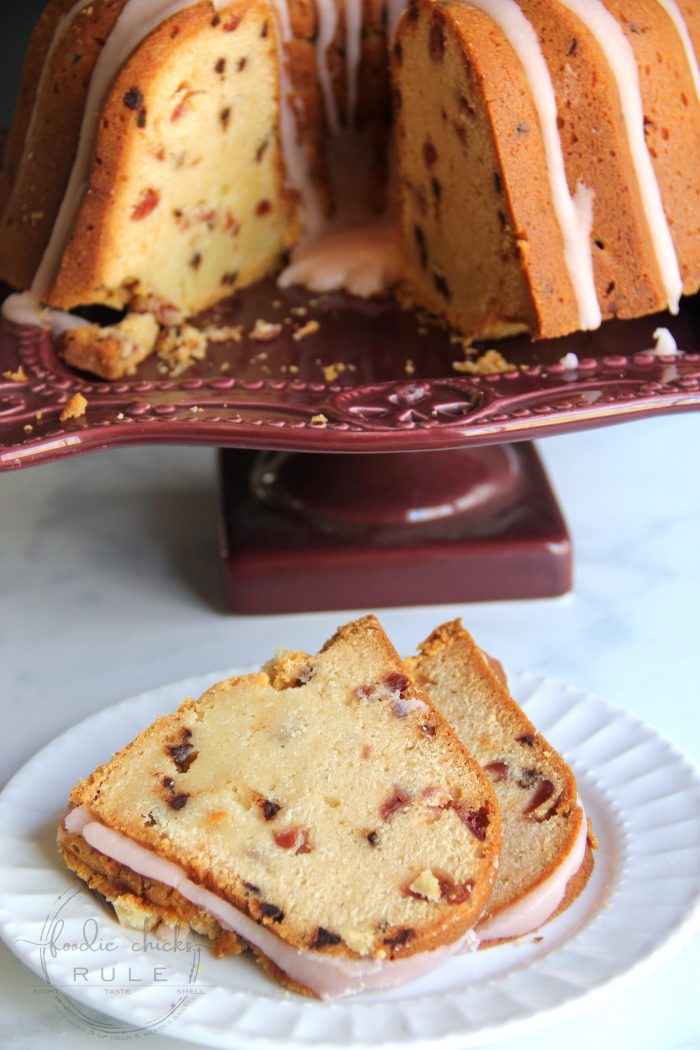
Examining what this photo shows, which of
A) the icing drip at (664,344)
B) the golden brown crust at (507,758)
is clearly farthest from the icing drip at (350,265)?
the golden brown crust at (507,758)

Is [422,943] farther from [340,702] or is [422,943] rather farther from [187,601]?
[187,601]

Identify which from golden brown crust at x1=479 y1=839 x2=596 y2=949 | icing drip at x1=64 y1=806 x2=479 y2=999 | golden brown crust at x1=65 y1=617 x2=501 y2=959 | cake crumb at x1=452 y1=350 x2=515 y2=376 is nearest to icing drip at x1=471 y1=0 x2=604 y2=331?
cake crumb at x1=452 y1=350 x2=515 y2=376

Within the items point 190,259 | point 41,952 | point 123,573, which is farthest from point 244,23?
point 41,952

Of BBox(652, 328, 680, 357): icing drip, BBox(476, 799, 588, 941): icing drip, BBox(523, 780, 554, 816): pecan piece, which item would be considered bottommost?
BBox(476, 799, 588, 941): icing drip

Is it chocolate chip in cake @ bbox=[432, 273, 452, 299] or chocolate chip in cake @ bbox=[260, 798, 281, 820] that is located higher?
chocolate chip in cake @ bbox=[432, 273, 452, 299]

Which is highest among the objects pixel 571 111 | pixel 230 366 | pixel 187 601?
pixel 571 111

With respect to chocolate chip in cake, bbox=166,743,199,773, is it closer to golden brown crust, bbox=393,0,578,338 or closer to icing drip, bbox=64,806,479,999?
icing drip, bbox=64,806,479,999
